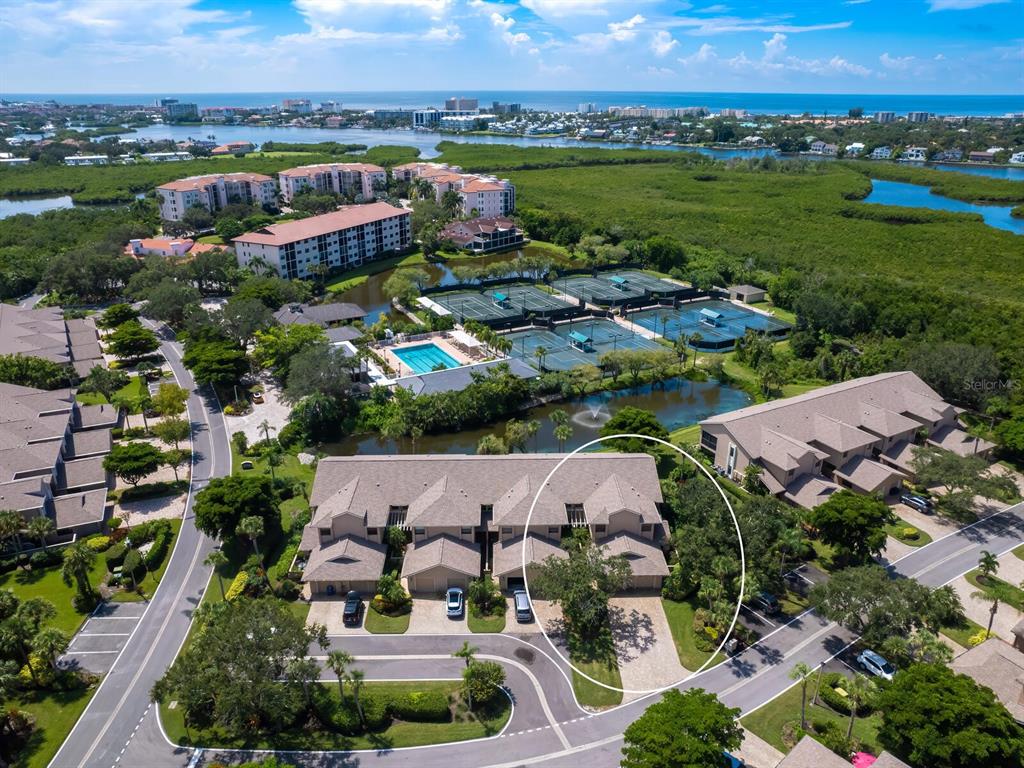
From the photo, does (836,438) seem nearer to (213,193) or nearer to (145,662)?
(145,662)

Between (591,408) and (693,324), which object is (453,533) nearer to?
(591,408)

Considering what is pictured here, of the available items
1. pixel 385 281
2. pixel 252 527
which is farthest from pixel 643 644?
pixel 385 281

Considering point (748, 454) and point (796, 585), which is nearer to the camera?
point (796, 585)

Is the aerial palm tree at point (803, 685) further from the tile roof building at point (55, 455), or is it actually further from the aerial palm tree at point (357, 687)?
the tile roof building at point (55, 455)

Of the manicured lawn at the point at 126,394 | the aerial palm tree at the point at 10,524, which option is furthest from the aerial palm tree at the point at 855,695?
the manicured lawn at the point at 126,394

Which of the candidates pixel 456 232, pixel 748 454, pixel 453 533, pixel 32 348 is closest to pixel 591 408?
pixel 748 454

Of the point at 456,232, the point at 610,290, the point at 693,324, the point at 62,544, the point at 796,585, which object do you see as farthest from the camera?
the point at 456,232
